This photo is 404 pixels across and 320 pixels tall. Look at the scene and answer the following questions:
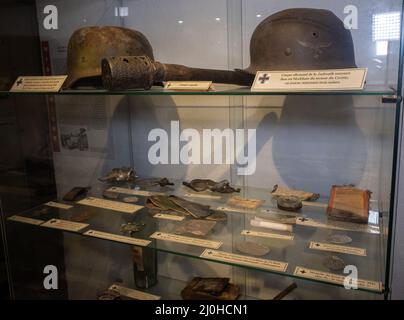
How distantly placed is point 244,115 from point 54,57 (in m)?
0.97

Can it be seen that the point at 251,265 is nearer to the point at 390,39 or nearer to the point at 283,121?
the point at 283,121

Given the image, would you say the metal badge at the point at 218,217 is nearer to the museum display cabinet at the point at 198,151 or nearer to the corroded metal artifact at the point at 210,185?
the museum display cabinet at the point at 198,151

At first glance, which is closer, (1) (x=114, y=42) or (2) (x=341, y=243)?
(2) (x=341, y=243)

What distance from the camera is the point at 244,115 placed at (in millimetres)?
1641

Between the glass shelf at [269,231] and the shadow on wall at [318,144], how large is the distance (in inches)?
4.2

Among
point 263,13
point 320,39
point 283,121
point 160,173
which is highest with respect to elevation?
point 263,13

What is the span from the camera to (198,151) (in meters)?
1.77

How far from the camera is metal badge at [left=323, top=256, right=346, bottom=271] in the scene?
44.2 inches

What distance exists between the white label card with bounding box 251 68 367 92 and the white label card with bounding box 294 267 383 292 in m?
0.50

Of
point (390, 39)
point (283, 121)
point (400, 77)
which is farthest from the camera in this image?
point (283, 121)

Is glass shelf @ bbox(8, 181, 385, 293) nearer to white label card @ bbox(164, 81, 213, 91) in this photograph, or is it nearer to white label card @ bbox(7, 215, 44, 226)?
white label card @ bbox(7, 215, 44, 226)

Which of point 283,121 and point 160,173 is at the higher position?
point 283,121

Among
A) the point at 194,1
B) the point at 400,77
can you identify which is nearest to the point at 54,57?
the point at 194,1

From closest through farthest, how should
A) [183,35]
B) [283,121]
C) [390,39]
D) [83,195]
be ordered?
[390,39] < [283,121] < [183,35] < [83,195]
